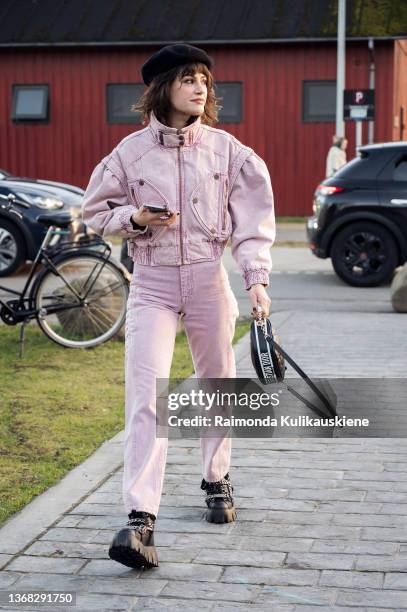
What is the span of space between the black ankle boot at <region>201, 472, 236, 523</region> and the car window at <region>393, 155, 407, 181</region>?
9.79m

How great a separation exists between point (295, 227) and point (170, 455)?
1875 centimetres

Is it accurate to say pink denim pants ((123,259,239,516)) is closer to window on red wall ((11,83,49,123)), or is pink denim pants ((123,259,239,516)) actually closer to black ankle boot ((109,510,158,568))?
black ankle boot ((109,510,158,568))

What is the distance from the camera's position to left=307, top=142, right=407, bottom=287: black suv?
1396 cm

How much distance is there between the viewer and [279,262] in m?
16.9

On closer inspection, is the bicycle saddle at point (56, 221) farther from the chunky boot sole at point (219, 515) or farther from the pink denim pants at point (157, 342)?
the chunky boot sole at point (219, 515)

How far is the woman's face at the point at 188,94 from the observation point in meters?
4.37

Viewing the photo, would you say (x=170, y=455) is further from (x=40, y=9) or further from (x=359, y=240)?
(x=40, y=9)

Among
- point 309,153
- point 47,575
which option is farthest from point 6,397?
point 309,153

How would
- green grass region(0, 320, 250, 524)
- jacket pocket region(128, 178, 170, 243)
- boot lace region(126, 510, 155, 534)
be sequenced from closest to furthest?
boot lace region(126, 510, 155, 534) → jacket pocket region(128, 178, 170, 243) → green grass region(0, 320, 250, 524)

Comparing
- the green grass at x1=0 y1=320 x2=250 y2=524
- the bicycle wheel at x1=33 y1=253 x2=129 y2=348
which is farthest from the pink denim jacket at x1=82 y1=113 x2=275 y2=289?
the bicycle wheel at x1=33 y1=253 x2=129 y2=348

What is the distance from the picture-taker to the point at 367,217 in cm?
1404

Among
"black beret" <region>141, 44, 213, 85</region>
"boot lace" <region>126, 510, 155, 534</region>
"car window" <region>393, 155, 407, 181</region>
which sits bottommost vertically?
"boot lace" <region>126, 510, 155, 534</region>

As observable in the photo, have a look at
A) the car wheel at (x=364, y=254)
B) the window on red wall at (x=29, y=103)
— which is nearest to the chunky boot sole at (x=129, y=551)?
the car wheel at (x=364, y=254)

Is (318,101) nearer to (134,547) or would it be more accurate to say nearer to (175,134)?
(175,134)
